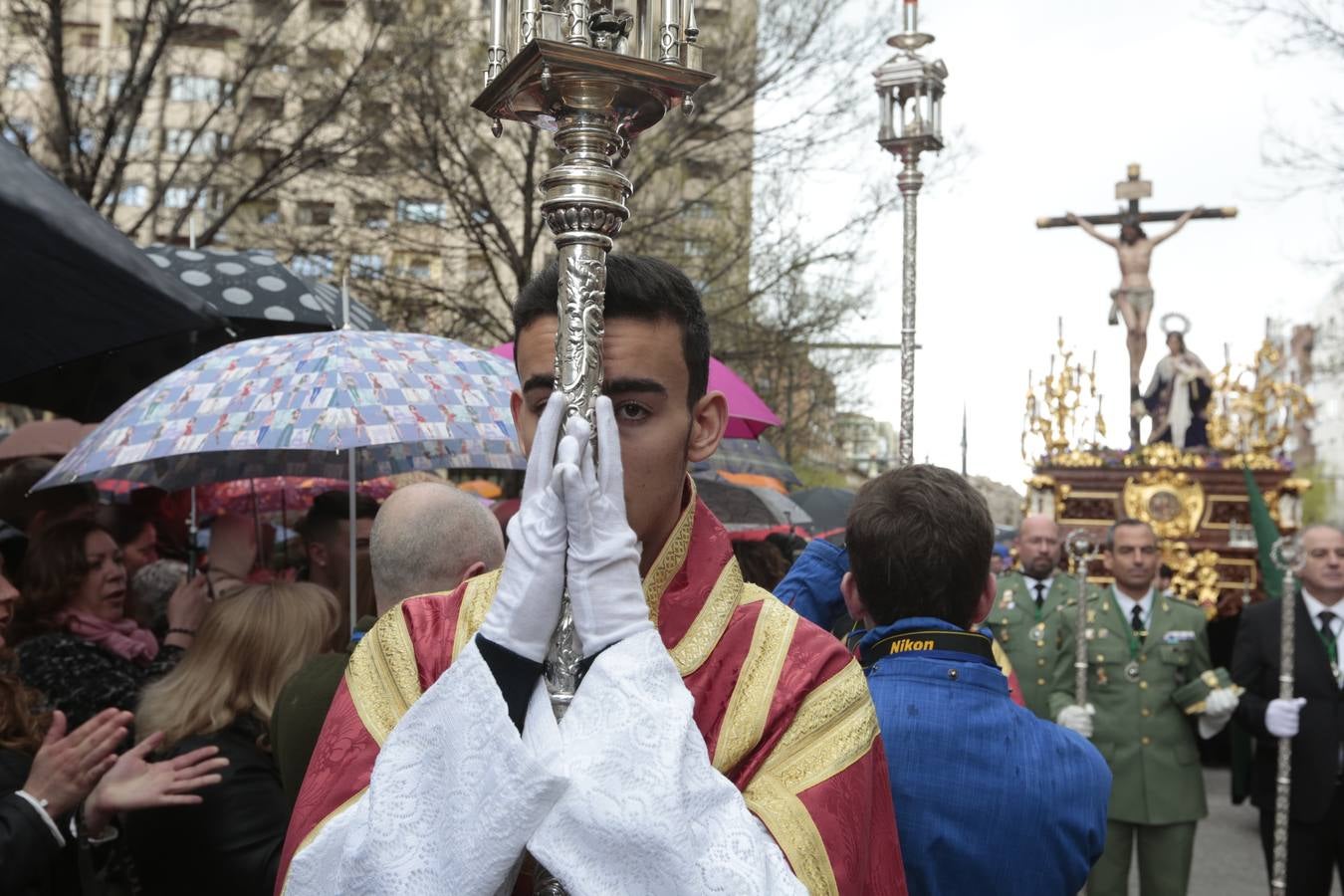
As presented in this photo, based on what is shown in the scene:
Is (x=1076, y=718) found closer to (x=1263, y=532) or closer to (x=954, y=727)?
(x=1263, y=532)

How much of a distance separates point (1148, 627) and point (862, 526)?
15.1 feet

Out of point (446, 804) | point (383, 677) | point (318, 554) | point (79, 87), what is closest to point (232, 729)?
point (383, 677)

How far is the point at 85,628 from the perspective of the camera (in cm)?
478

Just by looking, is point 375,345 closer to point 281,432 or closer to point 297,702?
point 281,432

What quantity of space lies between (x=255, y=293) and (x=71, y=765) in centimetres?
389

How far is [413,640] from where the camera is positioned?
6.72 feet

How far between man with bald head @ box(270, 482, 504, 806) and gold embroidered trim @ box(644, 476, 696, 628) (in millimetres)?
1218

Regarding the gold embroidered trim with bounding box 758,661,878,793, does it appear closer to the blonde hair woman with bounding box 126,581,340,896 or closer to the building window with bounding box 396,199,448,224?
the blonde hair woman with bounding box 126,581,340,896

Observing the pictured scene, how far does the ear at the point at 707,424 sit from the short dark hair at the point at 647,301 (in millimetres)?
20

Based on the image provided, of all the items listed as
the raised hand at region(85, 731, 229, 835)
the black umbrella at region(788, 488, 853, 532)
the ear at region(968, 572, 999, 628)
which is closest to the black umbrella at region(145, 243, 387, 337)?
the raised hand at region(85, 731, 229, 835)

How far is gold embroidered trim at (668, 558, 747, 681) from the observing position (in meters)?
1.96

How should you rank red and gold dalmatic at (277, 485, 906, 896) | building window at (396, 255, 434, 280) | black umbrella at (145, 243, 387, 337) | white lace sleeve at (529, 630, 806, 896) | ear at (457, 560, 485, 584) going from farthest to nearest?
building window at (396, 255, 434, 280) < black umbrella at (145, 243, 387, 337) < ear at (457, 560, 485, 584) < red and gold dalmatic at (277, 485, 906, 896) < white lace sleeve at (529, 630, 806, 896)

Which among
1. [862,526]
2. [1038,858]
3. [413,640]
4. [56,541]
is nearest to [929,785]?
[1038,858]

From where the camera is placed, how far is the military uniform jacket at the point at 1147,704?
257 inches
